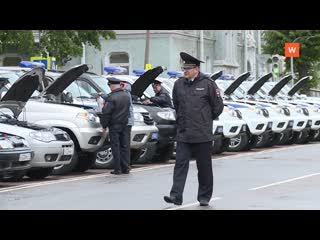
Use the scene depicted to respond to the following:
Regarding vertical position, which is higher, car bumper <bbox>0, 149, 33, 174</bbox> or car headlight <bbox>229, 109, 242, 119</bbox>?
car headlight <bbox>229, 109, 242, 119</bbox>

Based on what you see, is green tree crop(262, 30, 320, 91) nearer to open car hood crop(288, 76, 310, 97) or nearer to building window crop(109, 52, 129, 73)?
building window crop(109, 52, 129, 73)

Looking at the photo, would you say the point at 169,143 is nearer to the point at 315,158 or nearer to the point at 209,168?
the point at 315,158

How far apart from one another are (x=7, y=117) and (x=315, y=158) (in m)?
7.61

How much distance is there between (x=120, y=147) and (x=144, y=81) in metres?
2.57

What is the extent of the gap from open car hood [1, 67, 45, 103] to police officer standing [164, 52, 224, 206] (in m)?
4.73

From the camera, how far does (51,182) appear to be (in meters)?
14.1

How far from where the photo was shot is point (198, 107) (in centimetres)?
1058

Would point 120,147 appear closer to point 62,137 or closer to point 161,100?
point 62,137

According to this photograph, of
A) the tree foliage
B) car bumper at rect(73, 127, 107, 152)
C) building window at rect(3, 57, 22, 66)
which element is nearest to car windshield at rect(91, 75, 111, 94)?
car bumper at rect(73, 127, 107, 152)

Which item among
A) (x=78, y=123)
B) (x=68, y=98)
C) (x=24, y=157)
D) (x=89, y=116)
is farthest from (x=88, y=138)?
(x=24, y=157)

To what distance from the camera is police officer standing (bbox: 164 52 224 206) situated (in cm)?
1059

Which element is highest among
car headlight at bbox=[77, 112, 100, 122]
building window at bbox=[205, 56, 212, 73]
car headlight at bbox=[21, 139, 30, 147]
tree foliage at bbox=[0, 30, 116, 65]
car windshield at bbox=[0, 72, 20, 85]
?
tree foliage at bbox=[0, 30, 116, 65]

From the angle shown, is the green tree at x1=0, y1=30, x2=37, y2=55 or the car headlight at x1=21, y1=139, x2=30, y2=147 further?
the green tree at x1=0, y1=30, x2=37, y2=55

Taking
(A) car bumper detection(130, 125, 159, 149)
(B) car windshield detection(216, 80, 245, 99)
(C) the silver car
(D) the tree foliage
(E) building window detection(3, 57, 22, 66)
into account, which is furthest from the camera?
(E) building window detection(3, 57, 22, 66)
